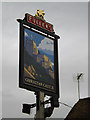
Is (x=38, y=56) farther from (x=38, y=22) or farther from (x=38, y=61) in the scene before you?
(x=38, y=22)

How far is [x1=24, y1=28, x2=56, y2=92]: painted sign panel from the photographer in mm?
22406

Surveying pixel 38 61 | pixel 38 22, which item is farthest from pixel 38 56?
pixel 38 22

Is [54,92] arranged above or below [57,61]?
below

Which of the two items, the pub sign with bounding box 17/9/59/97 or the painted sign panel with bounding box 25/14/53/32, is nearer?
the pub sign with bounding box 17/9/59/97

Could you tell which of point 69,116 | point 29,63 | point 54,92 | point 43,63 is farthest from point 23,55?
point 69,116

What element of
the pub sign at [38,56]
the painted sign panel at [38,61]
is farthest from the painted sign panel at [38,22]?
the painted sign panel at [38,61]

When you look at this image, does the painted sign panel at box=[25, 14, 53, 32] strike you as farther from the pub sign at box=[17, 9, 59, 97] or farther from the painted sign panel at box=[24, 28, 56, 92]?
the painted sign panel at box=[24, 28, 56, 92]

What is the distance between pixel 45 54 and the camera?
972 inches

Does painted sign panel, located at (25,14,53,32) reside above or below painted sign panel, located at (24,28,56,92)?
above

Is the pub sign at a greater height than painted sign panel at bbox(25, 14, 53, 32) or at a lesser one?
lesser

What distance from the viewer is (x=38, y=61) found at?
23.5 meters

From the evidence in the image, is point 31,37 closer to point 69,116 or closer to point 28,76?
point 28,76

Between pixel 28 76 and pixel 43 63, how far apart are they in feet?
7.50

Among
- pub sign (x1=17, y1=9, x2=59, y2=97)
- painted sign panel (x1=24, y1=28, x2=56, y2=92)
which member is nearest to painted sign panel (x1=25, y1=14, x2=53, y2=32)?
pub sign (x1=17, y1=9, x2=59, y2=97)
